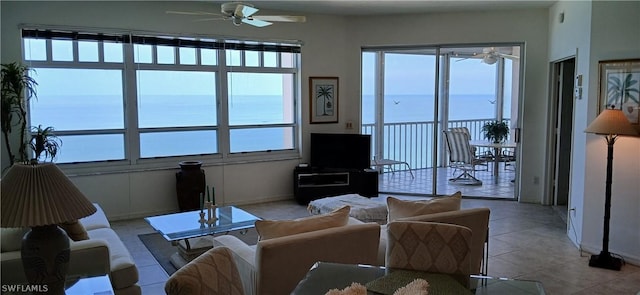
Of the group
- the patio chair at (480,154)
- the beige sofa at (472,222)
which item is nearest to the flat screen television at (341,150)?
the patio chair at (480,154)

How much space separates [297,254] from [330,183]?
4185 mm

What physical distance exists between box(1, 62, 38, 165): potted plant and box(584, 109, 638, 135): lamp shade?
5.64m

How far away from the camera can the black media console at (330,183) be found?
679 cm

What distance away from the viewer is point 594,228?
458cm

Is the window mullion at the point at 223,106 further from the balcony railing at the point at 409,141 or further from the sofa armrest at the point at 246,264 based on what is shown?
the sofa armrest at the point at 246,264

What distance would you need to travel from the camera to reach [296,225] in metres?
2.95

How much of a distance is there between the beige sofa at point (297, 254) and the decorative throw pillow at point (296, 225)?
0.21ft

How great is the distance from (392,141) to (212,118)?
10.9 ft

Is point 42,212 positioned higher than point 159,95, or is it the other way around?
point 159,95

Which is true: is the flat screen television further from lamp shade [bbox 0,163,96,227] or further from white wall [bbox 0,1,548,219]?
lamp shade [bbox 0,163,96,227]

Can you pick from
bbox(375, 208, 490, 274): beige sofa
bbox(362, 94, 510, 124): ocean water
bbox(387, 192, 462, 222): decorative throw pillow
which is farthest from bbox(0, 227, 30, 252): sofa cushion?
bbox(362, 94, 510, 124): ocean water

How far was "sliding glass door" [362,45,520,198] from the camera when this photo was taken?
7199mm

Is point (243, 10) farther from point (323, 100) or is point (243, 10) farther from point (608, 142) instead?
point (608, 142)

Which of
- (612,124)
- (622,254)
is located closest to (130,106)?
(612,124)
